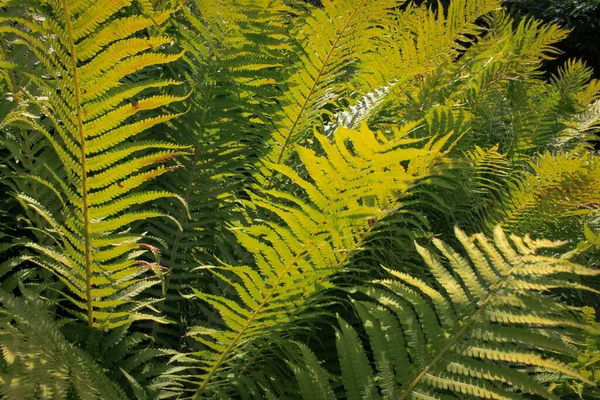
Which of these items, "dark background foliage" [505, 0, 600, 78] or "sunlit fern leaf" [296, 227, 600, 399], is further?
"dark background foliage" [505, 0, 600, 78]

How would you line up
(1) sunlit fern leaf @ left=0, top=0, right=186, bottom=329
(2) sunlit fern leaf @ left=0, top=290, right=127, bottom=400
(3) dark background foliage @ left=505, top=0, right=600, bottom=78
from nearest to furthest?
(2) sunlit fern leaf @ left=0, top=290, right=127, bottom=400
(1) sunlit fern leaf @ left=0, top=0, right=186, bottom=329
(3) dark background foliage @ left=505, top=0, right=600, bottom=78

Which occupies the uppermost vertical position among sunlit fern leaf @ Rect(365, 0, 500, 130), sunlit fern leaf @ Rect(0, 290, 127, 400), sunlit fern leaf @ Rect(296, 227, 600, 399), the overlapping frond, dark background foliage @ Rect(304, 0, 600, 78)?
dark background foliage @ Rect(304, 0, 600, 78)

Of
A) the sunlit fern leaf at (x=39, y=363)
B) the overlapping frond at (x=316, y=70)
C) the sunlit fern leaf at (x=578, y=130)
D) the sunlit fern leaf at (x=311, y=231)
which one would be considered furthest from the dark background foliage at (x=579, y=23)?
the sunlit fern leaf at (x=39, y=363)

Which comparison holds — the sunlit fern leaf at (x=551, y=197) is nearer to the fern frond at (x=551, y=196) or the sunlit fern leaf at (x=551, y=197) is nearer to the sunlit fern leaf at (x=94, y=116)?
the fern frond at (x=551, y=196)

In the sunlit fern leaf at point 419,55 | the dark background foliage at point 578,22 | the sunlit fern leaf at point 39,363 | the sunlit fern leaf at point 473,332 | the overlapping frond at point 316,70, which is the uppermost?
the dark background foliage at point 578,22

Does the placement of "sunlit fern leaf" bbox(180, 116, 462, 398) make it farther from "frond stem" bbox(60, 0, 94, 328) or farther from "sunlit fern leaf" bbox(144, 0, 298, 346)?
"sunlit fern leaf" bbox(144, 0, 298, 346)

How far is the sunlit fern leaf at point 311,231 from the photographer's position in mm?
825

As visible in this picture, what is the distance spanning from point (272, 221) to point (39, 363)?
57cm

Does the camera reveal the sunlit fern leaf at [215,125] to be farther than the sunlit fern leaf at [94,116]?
Yes

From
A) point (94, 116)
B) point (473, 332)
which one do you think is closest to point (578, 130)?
point (473, 332)

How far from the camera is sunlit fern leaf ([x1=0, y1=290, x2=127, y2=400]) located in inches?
27.3

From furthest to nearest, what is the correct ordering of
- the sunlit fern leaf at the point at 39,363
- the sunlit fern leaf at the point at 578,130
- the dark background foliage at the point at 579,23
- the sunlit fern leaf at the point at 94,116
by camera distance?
the dark background foliage at the point at 579,23 < the sunlit fern leaf at the point at 578,130 < the sunlit fern leaf at the point at 94,116 < the sunlit fern leaf at the point at 39,363

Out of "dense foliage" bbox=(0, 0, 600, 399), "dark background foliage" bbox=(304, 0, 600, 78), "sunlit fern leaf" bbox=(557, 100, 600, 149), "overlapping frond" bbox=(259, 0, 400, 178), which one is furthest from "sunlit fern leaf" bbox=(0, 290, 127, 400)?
"dark background foliage" bbox=(304, 0, 600, 78)

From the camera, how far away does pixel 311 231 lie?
89 centimetres
